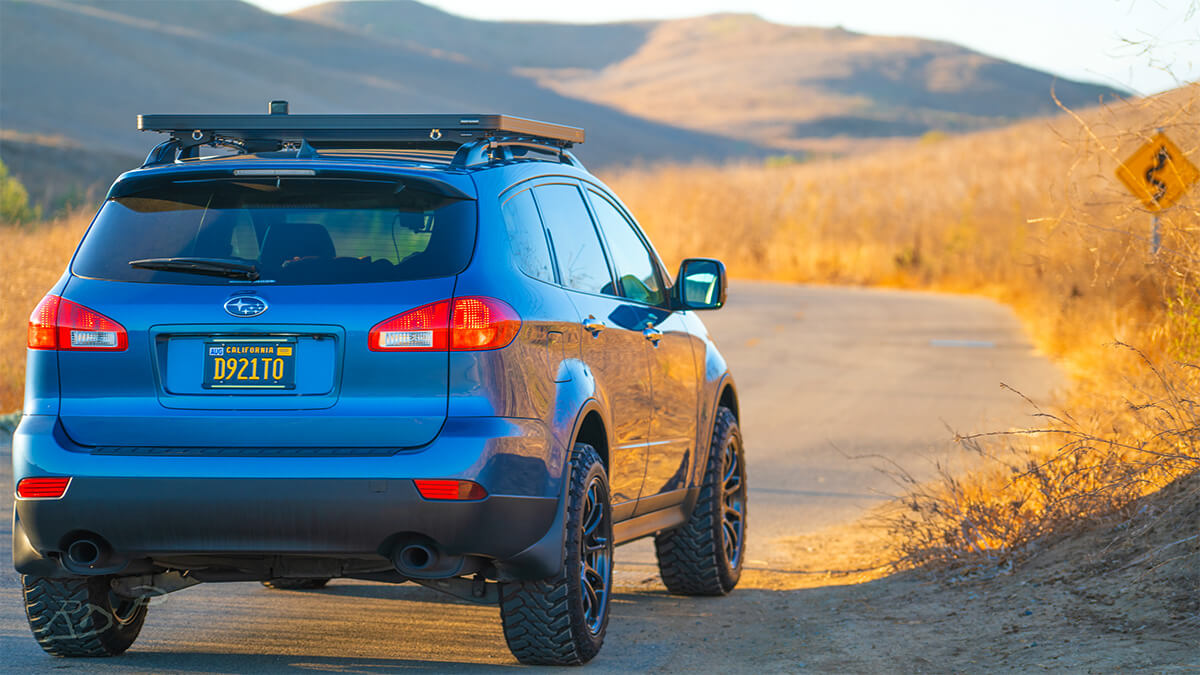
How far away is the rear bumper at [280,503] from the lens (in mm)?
5039

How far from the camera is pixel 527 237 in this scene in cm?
573

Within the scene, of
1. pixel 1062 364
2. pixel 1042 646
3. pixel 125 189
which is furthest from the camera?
pixel 1062 364

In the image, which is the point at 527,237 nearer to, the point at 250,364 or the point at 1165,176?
the point at 250,364

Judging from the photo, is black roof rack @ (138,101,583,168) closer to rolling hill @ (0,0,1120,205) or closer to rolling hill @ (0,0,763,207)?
rolling hill @ (0,0,1120,205)

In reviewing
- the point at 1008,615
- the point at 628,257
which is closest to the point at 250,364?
the point at 628,257

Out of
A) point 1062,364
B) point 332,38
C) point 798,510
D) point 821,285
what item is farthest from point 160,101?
point 798,510

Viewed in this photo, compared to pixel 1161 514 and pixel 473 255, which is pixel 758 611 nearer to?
pixel 1161 514

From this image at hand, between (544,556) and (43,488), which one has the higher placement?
(43,488)

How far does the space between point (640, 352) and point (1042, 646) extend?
1.95 meters

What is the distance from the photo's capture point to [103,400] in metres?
5.20

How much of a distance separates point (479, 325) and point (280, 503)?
0.84m

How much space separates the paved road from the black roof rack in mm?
1934

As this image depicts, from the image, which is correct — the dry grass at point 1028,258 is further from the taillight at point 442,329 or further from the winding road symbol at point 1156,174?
the taillight at point 442,329

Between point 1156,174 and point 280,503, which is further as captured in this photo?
point 1156,174
